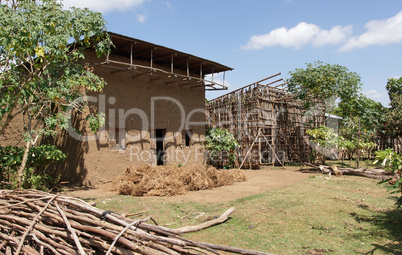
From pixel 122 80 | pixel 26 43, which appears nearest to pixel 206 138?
pixel 122 80

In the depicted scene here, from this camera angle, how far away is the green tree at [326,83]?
47.1ft

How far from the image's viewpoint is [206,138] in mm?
13820

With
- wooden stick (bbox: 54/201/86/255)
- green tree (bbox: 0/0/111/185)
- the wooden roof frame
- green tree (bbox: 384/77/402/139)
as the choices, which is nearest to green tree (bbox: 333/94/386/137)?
green tree (bbox: 384/77/402/139)

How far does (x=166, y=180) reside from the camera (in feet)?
28.3

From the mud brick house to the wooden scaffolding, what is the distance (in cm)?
245

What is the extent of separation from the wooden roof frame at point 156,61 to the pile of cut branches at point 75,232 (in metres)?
5.90

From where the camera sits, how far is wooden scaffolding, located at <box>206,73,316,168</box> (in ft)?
47.9

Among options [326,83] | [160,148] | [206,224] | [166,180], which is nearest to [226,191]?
[166,180]

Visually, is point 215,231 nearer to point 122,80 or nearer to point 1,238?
point 1,238

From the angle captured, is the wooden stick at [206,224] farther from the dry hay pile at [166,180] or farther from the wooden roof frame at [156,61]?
the wooden roof frame at [156,61]

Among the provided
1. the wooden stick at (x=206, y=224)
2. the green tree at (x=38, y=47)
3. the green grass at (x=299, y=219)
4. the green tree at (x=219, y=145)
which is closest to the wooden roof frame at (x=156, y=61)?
the green tree at (x=38, y=47)

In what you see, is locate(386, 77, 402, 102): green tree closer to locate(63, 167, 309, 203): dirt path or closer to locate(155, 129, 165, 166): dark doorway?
locate(63, 167, 309, 203): dirt path

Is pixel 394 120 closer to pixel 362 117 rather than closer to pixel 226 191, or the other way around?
pixel 362 117

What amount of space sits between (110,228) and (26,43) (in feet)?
16.1
